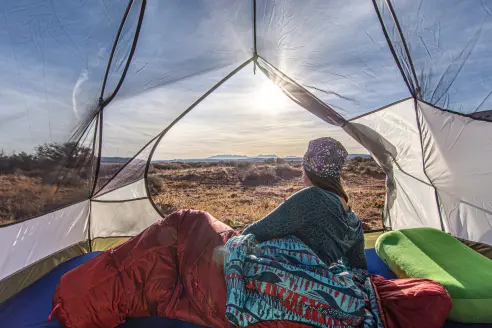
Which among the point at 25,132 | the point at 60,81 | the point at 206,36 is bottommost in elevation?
the point at 25,132

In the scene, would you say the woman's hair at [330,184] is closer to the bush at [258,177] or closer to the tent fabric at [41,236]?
the tent fabric at [41,236]

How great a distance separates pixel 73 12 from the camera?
1.87m

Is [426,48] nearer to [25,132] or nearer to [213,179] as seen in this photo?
[25,132]

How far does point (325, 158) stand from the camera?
1710 millimetres

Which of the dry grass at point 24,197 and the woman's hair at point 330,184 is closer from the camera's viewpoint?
the woman's hair at point 330,184

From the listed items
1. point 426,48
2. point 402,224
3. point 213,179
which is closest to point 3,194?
point 426,48

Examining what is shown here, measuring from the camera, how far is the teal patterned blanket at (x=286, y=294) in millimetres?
1357

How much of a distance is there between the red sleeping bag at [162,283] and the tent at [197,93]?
0.67 m

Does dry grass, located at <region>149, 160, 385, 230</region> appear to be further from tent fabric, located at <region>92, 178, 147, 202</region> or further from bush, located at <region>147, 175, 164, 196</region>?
tent fabric, located at <region>92, 178, 147, 202</region>

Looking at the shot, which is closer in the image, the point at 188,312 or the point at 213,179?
the point at 188,312

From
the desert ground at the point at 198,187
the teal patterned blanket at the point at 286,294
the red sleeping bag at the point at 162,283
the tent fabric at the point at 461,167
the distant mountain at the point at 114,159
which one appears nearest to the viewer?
the teal patterned blanket at the point at 286,294

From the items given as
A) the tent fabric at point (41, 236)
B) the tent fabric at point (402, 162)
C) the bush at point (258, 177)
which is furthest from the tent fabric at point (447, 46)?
the bush at point (258, 177)

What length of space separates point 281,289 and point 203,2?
6.60ft

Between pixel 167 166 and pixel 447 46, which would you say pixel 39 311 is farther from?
pixel 167 166
